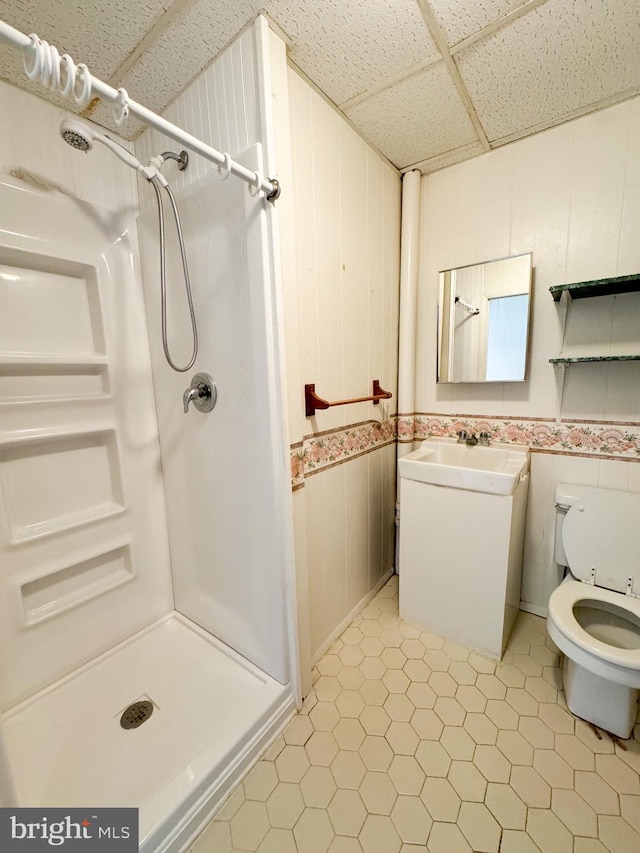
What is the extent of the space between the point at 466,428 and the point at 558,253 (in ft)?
2.87

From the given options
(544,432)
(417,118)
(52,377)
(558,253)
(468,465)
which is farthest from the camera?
(468,465)

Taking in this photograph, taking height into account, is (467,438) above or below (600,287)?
below

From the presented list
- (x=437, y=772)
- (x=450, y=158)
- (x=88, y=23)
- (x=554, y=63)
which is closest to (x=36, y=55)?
(x=88, y=23)

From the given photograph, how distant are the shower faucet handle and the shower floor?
1.05 m

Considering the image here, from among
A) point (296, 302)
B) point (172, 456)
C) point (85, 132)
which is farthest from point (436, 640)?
point (85, 132)

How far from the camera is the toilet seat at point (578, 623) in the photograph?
1.00 m

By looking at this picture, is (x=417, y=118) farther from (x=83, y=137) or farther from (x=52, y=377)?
→ (x=52, y=377)

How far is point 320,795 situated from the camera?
1011mm

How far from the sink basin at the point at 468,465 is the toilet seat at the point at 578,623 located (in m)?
0.42

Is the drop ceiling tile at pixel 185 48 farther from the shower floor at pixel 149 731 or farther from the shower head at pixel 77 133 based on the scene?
the shower floor at pixel 149 731

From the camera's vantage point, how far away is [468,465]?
5.58ft

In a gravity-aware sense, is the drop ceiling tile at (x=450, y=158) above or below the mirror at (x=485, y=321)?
above

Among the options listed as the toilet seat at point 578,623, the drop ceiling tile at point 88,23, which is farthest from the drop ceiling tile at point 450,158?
the toilet seat at point 578,623

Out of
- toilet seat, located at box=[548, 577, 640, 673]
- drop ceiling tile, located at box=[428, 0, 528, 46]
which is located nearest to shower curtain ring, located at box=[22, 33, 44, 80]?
drop ceiling tile, located at box=[428, 0, 528, 46]
